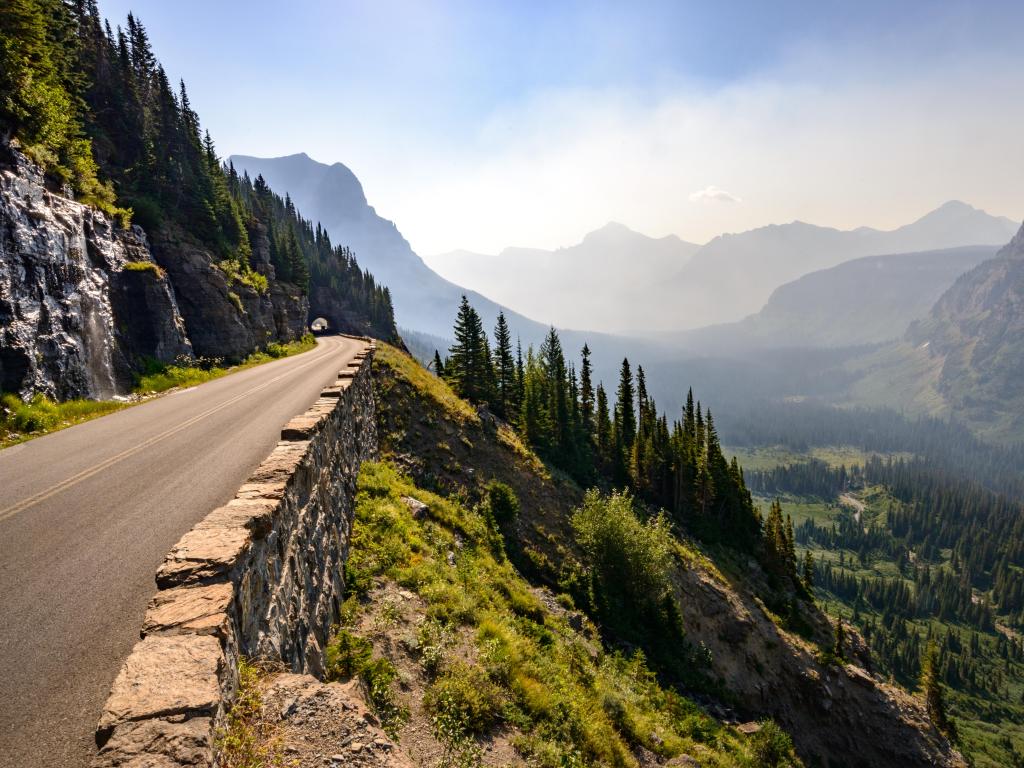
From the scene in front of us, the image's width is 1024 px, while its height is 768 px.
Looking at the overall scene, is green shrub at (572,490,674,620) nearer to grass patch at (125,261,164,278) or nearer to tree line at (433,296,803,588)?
tree line at (433,296,803,588)

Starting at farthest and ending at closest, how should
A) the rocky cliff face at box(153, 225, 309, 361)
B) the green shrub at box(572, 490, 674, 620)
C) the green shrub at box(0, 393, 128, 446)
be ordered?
the rocky cliff face at box(153, 225, 309, 361), the green shrub at box(572, 490, 674, 620), the green shrub at box(0, 393, 128, 446)

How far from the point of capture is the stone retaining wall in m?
4.11

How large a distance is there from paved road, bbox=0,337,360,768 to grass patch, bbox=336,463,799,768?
504cm

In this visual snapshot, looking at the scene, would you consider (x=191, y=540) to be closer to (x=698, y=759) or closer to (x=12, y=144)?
(x=698, y=759)

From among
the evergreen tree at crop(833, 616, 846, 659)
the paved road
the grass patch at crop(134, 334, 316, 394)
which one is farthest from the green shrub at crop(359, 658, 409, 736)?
the evergreen tree at crop(833, 616, 846, 659)

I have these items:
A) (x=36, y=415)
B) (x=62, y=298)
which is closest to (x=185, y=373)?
(x=62, y=298)

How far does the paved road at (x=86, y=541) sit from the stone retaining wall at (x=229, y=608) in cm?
115

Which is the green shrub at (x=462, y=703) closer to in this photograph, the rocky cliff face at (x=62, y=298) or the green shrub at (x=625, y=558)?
the rocky cliff face at (x=62, y=298)

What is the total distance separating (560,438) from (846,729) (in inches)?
1732

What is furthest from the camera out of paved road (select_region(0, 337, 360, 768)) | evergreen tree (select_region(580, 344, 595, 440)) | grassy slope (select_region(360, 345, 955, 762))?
evergreen tree (select_region(580, 344, 595, 440))

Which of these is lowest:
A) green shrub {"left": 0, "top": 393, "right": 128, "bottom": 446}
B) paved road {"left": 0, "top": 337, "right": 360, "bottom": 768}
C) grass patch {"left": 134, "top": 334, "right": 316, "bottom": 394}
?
paved road {"left": 0, "top": 337, "right": 360, "bottom": 768}

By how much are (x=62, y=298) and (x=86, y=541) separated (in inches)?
858

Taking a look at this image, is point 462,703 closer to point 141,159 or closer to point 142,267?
point 142,267

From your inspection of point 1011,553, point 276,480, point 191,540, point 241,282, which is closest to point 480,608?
point 276,480
